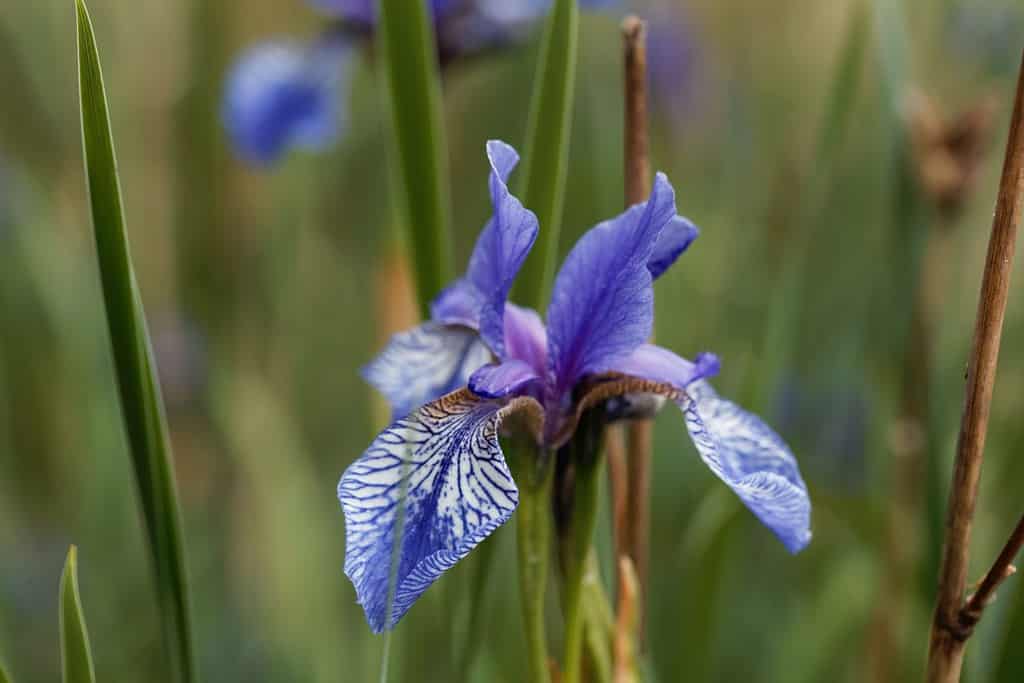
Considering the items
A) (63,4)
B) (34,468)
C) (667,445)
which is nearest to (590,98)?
(667,445)

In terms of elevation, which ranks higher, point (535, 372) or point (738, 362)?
point (535, 372)

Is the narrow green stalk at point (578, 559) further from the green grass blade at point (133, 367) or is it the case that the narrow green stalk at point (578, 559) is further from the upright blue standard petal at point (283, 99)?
the upright blue standard petal at point (283, 99)

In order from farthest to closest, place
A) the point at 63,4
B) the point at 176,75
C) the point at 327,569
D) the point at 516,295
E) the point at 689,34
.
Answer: the point at 689,34 < the point at 176,75 < the point at 63,4 < the point at 327,569 < the point at 516,295

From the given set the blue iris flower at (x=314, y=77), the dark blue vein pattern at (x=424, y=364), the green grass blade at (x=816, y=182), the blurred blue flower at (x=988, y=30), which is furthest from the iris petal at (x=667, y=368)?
the blurred blue flower at (x=988, y=30)

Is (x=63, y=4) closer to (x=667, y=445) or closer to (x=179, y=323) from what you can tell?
(x=179, y=323)

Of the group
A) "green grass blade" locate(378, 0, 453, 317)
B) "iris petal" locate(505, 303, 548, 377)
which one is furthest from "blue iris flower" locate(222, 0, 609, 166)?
"iris petal" locate(505, 303, 548, 377)

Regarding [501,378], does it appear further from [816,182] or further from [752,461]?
[816,182]

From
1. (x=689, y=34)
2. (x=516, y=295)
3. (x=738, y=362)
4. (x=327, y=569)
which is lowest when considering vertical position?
(x=327, y=569)

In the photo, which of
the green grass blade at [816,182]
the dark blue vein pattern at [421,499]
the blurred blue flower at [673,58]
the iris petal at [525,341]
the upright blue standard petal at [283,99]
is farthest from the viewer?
the blurred blue flower at [673,58]
